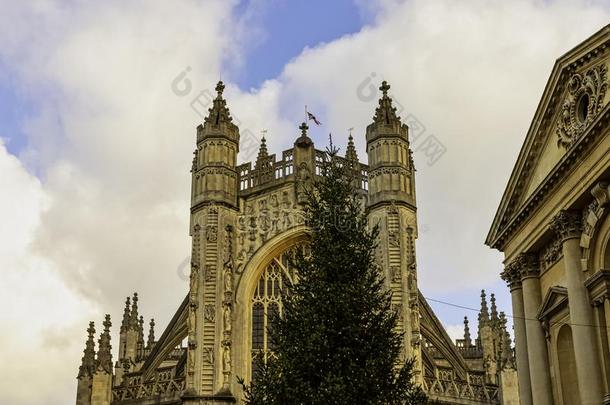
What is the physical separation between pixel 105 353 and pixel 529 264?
16.5m

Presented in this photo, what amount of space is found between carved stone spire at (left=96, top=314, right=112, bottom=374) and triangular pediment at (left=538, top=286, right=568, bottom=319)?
16.5 m

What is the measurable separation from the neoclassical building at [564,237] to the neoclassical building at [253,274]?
21.3 ft

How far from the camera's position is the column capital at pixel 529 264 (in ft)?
81.2

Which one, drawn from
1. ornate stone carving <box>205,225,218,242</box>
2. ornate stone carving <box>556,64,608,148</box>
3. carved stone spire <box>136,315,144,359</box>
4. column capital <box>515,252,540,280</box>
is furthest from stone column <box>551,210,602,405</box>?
carved stone spire <box>136,315,144,359</box>

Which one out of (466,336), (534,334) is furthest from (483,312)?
(534,334)

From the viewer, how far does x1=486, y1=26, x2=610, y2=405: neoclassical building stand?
20.3m

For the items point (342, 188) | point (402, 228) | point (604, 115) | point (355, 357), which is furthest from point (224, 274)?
point (604, 115)

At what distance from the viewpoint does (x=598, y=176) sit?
19.9 meters

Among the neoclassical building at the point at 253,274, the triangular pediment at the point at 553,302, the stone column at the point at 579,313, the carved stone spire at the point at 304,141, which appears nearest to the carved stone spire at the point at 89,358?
the neoclassical building at the point at 253,274

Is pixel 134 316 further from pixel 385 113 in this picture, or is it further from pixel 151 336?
pixel 385 113

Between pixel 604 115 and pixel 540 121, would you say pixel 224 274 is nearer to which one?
pixel 540 121

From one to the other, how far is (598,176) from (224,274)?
1587 cm

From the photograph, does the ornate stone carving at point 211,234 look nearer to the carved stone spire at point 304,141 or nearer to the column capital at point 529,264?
the carved stone spire at point 304,141

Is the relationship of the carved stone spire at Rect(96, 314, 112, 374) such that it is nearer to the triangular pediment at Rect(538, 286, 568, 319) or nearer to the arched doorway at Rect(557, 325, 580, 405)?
the triangular pediment at Rect(538, 286, 568, 319)
